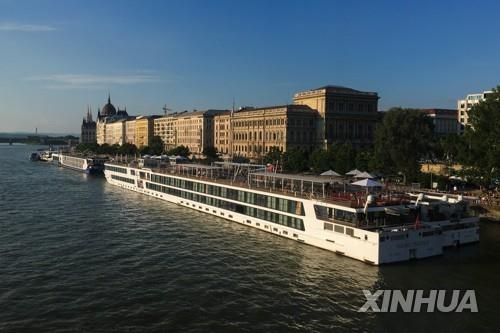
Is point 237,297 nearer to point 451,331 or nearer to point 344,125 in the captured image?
point 451,331

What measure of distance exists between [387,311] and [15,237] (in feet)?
121

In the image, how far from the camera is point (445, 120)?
178 metres

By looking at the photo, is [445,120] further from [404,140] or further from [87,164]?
[87,164]

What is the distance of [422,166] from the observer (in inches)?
3883

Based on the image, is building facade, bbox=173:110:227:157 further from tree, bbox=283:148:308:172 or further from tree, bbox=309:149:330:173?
tree, bbox=309:149:330:173

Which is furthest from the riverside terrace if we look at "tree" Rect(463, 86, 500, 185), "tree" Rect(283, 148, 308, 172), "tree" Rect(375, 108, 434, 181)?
"tree" Rect(283, 148, 308, 172)

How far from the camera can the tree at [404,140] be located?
8606cm

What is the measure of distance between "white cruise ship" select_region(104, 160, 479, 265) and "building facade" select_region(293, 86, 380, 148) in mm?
77933

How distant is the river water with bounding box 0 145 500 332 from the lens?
2912cm

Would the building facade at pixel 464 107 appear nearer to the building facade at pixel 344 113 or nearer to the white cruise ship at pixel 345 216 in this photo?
the building facade at pixel 344 113

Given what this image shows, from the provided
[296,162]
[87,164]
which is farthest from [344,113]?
[87,164]

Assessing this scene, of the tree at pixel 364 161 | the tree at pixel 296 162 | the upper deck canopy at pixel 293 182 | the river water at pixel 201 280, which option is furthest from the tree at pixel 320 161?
the river water at pixel 201 280

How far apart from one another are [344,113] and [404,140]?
58.4 metres

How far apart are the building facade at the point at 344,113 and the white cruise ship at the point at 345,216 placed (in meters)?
77.9
